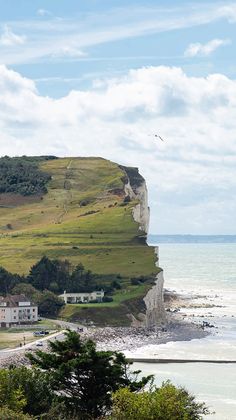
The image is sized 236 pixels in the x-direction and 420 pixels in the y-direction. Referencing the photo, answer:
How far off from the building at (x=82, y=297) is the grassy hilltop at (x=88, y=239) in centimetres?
287

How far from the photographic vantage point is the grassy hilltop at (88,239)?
120 meters

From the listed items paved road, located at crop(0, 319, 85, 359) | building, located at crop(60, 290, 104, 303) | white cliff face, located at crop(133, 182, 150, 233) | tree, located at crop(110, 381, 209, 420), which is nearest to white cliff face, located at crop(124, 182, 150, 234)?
white cliff face, located at crop(133, 182, 150, 233)

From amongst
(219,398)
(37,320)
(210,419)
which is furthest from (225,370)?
(37,320)

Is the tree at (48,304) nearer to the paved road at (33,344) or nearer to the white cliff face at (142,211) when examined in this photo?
the paved road at (33,344)

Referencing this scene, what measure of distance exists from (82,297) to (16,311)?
14.1 metres

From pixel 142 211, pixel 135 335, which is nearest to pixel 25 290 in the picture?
pixel 135 335

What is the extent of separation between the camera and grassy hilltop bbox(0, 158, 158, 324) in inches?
4732

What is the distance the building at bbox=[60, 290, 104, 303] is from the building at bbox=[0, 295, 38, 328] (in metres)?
10.1

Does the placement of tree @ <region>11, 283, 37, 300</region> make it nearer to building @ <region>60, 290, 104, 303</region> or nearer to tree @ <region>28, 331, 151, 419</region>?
building @ <region>60, 290, 104, 303</region>

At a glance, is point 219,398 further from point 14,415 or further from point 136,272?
point 136,272

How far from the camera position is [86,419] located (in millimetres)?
42562

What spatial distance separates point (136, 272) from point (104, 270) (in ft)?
15.5

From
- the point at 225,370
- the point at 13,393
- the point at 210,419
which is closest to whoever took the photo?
the point at 13,393

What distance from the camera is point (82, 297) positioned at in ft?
410
